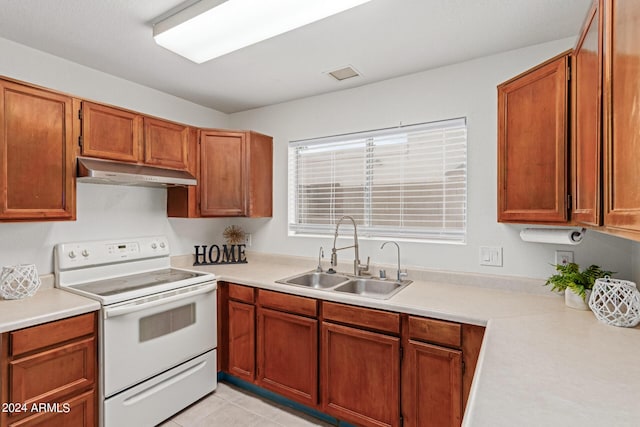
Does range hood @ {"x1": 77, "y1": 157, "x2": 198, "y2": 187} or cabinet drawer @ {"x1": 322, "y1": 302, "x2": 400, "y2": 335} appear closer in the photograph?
cabinet drawer @ {"x1": 322, "y1": 302, "x2": 400, "y2": 335}

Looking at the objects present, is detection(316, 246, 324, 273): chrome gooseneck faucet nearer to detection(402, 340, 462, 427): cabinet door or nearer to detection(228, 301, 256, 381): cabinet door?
detection(228, 301, 256, 381): cabinet door

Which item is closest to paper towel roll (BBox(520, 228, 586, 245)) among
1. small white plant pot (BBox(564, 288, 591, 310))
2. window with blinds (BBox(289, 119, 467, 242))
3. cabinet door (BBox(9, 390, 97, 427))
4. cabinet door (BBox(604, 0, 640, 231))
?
small white plant pot (BBox(564, 288, 591, 310))

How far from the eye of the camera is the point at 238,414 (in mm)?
2236

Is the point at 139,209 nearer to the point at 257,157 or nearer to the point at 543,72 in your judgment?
the point at 257,157

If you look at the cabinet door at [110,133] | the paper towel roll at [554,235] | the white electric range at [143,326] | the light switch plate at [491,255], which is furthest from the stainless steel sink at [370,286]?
the cabinet door at [110,133]

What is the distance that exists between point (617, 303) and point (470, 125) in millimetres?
1321

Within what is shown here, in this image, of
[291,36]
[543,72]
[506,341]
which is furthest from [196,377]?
[543,72]

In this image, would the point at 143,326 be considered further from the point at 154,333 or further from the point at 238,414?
the point at 238,414

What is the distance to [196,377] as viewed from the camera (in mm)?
2328

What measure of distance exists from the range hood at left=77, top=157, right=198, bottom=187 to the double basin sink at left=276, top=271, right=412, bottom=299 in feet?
3.68

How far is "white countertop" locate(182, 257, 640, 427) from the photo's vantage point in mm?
835

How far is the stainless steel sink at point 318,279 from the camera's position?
2514mm

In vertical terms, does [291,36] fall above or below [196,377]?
above

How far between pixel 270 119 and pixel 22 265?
2.20m
